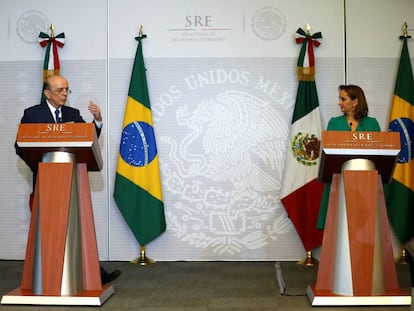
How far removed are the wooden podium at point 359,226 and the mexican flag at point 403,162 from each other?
5.88ft

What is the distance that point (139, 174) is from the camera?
574cm

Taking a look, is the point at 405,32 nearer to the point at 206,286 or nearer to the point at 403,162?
the point at 403,162

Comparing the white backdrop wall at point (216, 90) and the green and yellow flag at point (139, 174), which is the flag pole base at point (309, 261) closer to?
the white backdrop wall at point (216, 90)

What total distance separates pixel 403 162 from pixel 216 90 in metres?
1.94

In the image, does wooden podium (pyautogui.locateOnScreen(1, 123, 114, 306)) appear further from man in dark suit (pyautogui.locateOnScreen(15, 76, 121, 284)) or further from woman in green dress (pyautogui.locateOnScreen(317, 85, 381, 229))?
woman in green dress (pyautogui.locateOnScreen(317, 85, 381, 229))

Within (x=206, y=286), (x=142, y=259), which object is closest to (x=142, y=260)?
(x=142, y=259)

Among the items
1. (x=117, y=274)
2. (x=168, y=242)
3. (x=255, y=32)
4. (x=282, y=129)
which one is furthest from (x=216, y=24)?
(x=117, y=274)

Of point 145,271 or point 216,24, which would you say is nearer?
point 145,271

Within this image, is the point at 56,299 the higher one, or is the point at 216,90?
the point at 216,90

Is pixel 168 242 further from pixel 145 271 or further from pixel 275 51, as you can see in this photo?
pixel 275 51

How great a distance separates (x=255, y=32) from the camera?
5875 millimetres

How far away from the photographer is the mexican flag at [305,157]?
5.64 metres

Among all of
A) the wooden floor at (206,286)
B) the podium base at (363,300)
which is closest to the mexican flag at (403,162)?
the wooden floor at (206,286)

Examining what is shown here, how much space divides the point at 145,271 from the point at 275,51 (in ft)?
8.17
